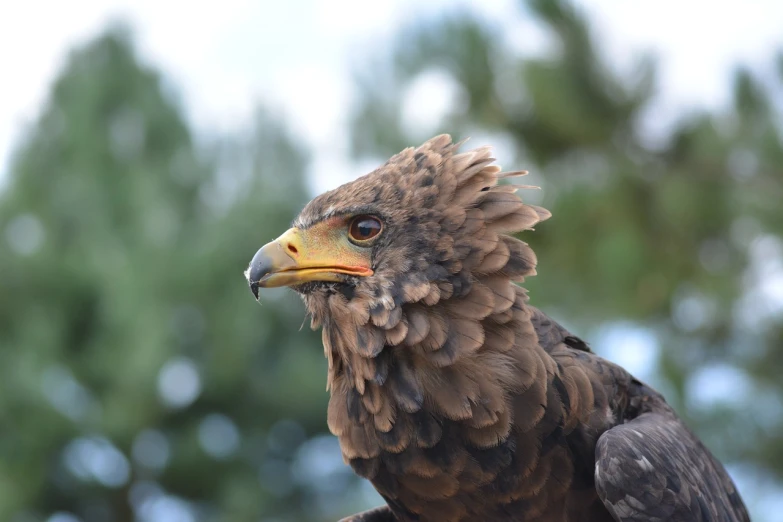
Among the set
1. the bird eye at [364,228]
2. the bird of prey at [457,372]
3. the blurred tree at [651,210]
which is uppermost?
the blurred tree at [651,210]

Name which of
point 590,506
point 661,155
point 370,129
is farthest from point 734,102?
point 590,506

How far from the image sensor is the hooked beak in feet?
9.54

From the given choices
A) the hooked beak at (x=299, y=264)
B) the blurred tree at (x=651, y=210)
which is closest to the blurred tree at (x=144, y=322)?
the blurred tree at (x=651, y=210)

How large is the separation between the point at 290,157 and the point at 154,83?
3597mm

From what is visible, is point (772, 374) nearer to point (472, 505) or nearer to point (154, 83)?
point (472, 505)

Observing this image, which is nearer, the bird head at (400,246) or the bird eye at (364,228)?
the bird head at (400,246)

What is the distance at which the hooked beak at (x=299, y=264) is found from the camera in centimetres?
291

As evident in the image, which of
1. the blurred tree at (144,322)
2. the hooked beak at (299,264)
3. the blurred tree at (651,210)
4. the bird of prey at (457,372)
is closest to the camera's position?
the bird of prey at (457,372)

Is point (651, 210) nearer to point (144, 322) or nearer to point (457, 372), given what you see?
point (457, 372)

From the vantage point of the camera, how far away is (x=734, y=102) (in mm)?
8781

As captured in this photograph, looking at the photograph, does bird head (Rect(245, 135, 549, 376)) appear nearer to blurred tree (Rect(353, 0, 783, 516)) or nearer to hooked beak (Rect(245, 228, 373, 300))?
hooked beak (Rect(245, 228, 373, 300))

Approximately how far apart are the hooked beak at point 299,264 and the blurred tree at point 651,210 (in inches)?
244

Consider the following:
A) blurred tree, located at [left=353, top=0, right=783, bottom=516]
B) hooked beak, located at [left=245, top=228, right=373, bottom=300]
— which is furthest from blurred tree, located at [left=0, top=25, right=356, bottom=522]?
hooked beak, located at [left=245, top=228, right=373, bottom=300]

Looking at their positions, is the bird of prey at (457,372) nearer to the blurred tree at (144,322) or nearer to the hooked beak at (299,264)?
the hooked beak at (299,264)
